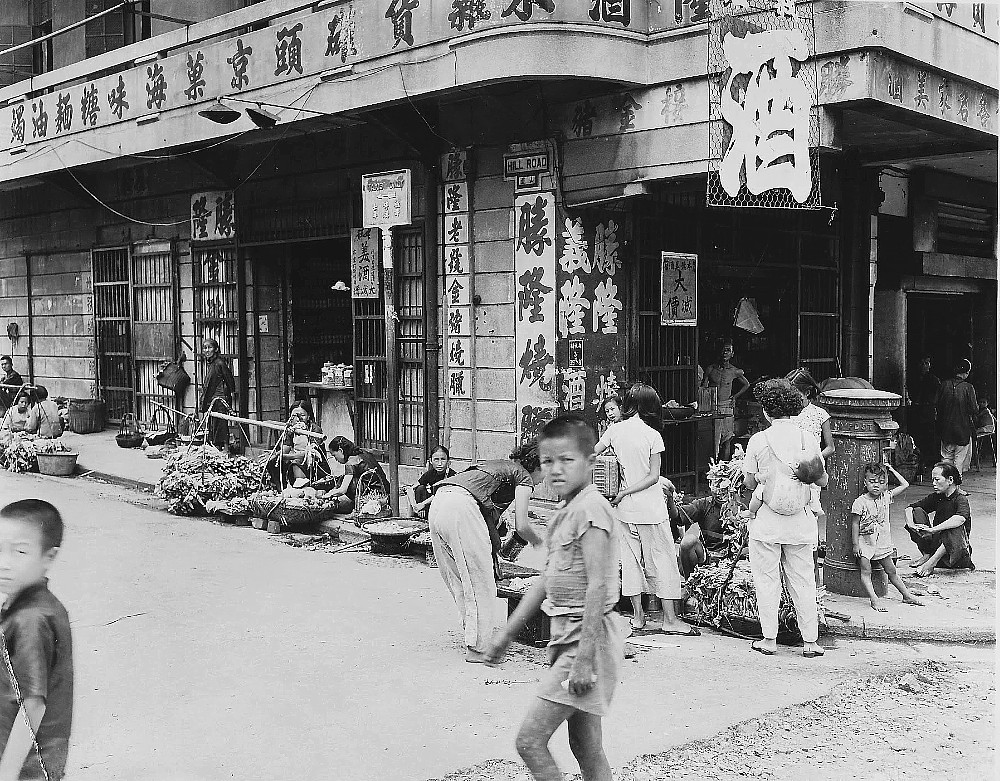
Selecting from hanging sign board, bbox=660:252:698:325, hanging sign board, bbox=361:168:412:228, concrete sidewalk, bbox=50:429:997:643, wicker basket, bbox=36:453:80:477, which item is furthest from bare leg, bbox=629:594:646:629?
wicker basket, bbox=36:453:80:477

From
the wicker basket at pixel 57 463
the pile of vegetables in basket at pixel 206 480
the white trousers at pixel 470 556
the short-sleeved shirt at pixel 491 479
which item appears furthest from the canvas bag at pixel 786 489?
the wicker basket at pixel 57 463

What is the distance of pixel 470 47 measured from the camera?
31.0 feet

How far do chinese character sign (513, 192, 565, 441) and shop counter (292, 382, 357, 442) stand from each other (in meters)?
3.48

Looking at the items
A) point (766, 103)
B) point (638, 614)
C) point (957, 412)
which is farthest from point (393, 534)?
point (957, 412)

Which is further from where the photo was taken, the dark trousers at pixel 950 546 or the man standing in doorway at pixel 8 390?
the man standing in doorway at pixel 8 390

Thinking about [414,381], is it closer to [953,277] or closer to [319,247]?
[319,247]

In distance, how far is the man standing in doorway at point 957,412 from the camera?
12.5 m

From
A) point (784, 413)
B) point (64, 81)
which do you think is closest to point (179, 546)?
point (784, 413)

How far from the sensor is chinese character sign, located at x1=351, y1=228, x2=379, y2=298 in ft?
41.1

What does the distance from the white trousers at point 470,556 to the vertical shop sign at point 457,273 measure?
4.64m

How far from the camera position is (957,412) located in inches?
492

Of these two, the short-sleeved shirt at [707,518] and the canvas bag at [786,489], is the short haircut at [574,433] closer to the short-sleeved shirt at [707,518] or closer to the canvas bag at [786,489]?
the canvas bag at [786,489]

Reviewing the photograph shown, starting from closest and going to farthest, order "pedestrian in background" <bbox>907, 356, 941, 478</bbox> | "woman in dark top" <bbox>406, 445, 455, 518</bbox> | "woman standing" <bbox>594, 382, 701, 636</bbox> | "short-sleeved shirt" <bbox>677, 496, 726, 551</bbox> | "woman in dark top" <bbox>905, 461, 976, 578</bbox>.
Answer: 1. "woman standing" <bbox>594, 382, 701, 636</bbox>
2. "short-sleeved shirt" <bbox>677, 496, 726, 551</bbox>
3. "woman in dark top" <bbox>905, 461, 976, 578</bbox>
4. "woman in dark top" <bbox>406, 445, 455, 518</bbox>
5. "pedestrian in background" <bbox>907, 356, 941, 478</bbox>

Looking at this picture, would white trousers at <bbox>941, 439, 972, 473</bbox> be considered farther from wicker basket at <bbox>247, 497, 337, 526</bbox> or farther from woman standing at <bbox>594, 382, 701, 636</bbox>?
wicker basket at <bbox>247, 497, 337, 526</bbox>
